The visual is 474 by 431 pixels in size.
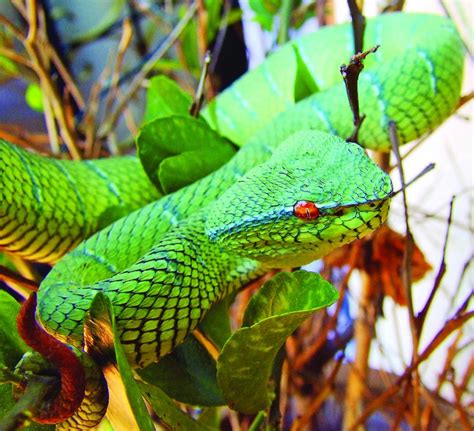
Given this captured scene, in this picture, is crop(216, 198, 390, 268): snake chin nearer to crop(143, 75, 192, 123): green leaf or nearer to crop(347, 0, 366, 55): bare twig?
crop(347, 0, 366, 55): bare twig

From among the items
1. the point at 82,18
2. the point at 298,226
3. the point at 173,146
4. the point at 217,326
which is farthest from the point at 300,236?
the point at 82,18

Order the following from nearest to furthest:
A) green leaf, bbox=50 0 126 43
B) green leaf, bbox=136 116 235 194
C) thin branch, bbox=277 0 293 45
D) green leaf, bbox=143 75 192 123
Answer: green leaf, bbox=136 116 235 194
green leaf, bbox=143 75 192 123
thin branch, bbox=277 0 293 45
green leaf, bbox=50 0 126 43

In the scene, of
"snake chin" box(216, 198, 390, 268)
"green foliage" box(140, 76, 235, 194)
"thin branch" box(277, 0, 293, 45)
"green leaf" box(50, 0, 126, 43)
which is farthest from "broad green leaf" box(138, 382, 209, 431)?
"green leaf" box(50, 0, 126, 43)

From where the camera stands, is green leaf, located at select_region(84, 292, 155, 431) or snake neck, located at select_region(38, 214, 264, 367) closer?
green leaf, located at select_region(84, 292, 155, 431)

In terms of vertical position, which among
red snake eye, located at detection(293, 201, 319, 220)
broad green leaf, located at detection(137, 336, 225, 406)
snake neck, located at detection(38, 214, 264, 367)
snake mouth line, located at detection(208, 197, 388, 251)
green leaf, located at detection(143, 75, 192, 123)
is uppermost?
green leaf, located at detection(143, 75, 192, 123)

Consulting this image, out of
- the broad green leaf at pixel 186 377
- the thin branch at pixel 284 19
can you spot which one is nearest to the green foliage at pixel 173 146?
the broad green leaf at pixel 186 377
